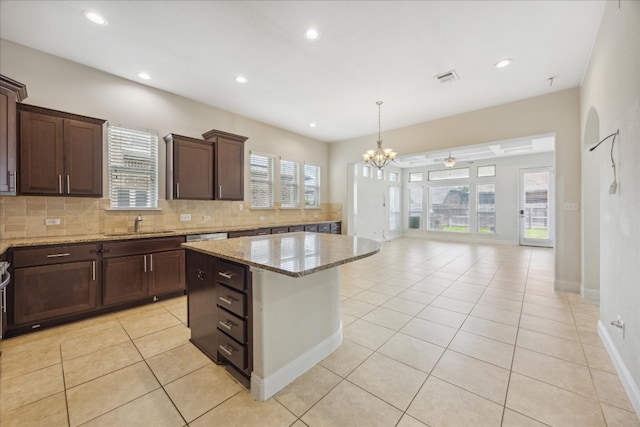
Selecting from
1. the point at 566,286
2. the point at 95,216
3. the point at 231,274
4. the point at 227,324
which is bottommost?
the point at 566,286

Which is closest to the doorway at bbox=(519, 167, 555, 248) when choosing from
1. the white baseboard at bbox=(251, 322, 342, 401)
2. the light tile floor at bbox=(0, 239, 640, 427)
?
the light tile floor at bbox=(0, 239, 640, 427)

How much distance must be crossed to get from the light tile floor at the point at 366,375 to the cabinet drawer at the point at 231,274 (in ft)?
2.36

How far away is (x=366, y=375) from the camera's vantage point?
6.29 feet

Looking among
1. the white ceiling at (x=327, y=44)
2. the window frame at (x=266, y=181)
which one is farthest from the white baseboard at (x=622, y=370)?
the window frame at (x=266, y=181)

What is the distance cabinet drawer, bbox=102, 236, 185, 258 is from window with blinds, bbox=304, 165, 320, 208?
11.4 ft

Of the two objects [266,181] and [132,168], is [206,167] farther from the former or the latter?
[266,181]

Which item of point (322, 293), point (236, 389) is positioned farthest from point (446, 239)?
point (236, 389)

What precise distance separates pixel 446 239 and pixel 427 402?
8477 mm

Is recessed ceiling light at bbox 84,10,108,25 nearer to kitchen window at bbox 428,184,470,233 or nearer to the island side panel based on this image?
the island side panel

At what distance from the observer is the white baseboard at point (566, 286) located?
12.2 feet

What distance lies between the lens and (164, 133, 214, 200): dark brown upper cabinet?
12.5 ft

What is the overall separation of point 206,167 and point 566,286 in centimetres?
579

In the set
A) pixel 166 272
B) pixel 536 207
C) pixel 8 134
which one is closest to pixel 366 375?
pixel 166 272

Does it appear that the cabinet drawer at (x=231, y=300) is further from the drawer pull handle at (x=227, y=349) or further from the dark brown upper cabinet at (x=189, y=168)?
the dark brown upper cabinet at (x=189, y=168)
